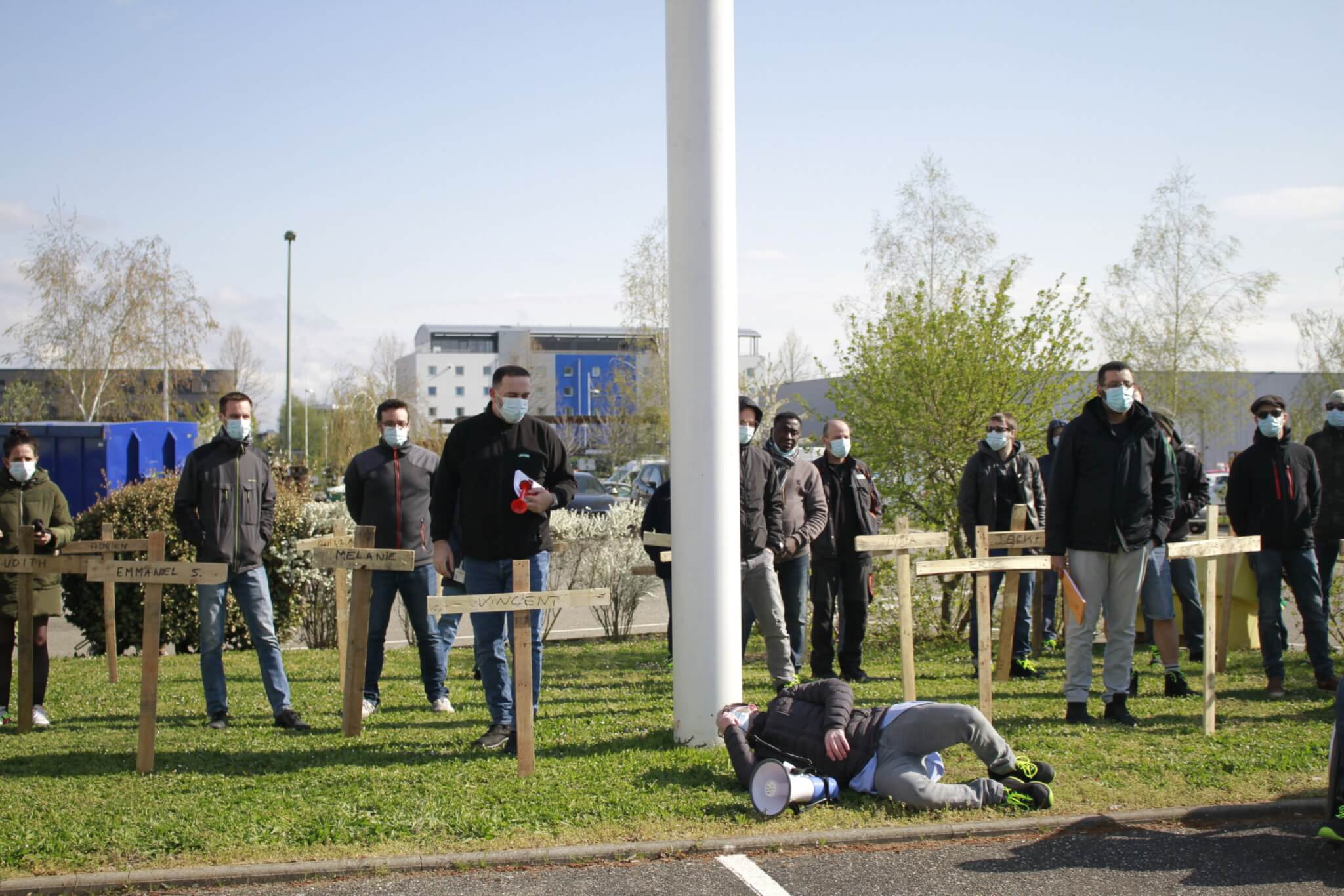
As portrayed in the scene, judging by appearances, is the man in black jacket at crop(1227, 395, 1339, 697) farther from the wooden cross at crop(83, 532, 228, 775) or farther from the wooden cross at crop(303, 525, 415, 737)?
the wooden cross at crop(83, 532, 228, 775)

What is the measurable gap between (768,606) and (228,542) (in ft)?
12.2

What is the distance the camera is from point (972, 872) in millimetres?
4824

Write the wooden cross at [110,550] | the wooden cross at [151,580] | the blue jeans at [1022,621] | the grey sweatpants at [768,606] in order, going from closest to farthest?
the wooden cross at [151,580] → the grey sweatpants at [768,606] → the wooden cross at [110,550] → the blue jeans at [1022,621]

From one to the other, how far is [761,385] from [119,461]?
20947mm

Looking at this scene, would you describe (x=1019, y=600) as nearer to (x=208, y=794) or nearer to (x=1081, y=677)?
(x=1081, y=677)

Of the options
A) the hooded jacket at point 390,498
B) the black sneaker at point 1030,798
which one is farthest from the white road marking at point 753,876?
the hooded jacket at point 390,498

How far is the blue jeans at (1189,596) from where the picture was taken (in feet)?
32.3

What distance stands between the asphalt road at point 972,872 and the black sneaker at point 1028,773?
1.56 feet

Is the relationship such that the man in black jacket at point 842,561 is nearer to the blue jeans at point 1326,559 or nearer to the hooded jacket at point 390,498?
the hooded jacket at point 390,498

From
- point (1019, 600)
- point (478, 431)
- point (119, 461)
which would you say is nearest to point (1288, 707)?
point (1019, 600)

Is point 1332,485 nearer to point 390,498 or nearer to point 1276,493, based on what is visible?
point 1276,493

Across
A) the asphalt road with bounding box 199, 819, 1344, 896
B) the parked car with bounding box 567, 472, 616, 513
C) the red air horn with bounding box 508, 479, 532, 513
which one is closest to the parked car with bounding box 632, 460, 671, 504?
the parked car with bounding box 567, 472, 616, 513

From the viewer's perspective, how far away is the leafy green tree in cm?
1145

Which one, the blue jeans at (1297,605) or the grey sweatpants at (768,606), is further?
the blue jeans at (1297,605)
